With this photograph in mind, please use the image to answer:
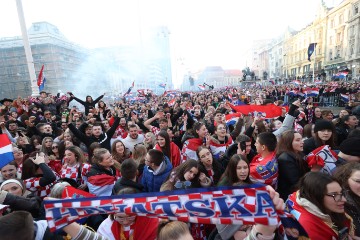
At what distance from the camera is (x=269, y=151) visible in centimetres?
329

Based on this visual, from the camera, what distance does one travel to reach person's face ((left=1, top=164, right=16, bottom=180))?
3.47m

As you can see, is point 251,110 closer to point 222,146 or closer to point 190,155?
point 222,146

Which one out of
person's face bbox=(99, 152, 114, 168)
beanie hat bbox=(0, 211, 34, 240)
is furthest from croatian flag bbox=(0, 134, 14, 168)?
beanie hat bbox=(0, 211, 34, 240)

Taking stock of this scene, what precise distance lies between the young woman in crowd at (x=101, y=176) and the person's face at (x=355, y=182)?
2.84m

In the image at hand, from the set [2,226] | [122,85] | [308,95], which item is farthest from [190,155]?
[122,85]

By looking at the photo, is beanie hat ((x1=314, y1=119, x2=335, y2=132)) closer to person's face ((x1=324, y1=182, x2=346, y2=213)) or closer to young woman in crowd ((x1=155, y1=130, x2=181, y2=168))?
person's face ((x1=324, y1=182, x2=346, y2=213))

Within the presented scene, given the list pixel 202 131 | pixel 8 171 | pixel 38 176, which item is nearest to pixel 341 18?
pixel 202 131

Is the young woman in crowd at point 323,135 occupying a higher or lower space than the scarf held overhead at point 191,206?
lower

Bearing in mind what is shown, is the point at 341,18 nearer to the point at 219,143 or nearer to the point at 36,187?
the point at 219,143

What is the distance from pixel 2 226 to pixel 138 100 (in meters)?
21.4

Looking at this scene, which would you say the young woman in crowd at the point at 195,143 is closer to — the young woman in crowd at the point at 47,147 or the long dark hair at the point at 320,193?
the long dark hair at the point at 320,193

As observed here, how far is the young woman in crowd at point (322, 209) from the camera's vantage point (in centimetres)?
184

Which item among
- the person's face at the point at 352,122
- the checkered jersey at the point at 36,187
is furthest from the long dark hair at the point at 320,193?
the person's face at the point at 352,122

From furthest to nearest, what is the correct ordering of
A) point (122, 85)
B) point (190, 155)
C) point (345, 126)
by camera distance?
point (122, 85) < point (345, 126) < point (190, 155)
